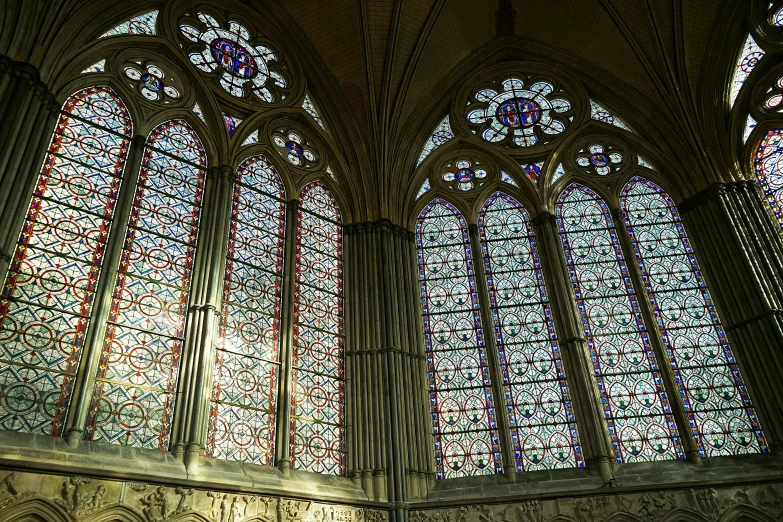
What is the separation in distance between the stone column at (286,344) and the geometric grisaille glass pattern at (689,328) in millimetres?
6364

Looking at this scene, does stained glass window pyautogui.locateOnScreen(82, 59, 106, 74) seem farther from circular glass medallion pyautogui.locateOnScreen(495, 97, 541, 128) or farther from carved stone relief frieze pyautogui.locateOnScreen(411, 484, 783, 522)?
carved stone relief frieze pyautogui.locateOnScreen(411, 484, 783, 522)

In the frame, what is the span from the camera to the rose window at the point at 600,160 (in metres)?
14.2

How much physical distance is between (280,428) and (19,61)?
253 inches

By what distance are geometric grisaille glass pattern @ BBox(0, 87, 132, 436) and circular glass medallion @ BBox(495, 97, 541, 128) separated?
25.5ft

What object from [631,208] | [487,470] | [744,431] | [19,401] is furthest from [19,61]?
[744,431]

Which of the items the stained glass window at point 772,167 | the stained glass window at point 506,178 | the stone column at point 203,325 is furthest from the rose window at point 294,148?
the stained glass window at point 772,167

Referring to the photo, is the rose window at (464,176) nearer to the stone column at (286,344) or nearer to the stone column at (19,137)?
the stone column at (286,344)

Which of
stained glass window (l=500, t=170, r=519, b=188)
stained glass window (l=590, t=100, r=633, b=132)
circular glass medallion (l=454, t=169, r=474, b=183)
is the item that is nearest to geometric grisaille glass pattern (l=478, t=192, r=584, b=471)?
stained glass window (l=500, t=170, r=519, b=188)

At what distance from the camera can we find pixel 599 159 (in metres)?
14.4

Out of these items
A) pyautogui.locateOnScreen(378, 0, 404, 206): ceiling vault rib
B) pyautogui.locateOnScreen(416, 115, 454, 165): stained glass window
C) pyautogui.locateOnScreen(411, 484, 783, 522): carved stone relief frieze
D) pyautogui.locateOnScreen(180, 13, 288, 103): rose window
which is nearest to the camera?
pyautogui.locateOnScreen(411, 484, 783, 522): carved stone relief frieze

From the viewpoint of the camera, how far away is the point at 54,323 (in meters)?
8.85

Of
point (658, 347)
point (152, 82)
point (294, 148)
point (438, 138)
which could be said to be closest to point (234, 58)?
point (152, 82)

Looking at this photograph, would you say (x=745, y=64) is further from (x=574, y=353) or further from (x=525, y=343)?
(x=525, y=343)

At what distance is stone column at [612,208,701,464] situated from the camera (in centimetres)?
1085
